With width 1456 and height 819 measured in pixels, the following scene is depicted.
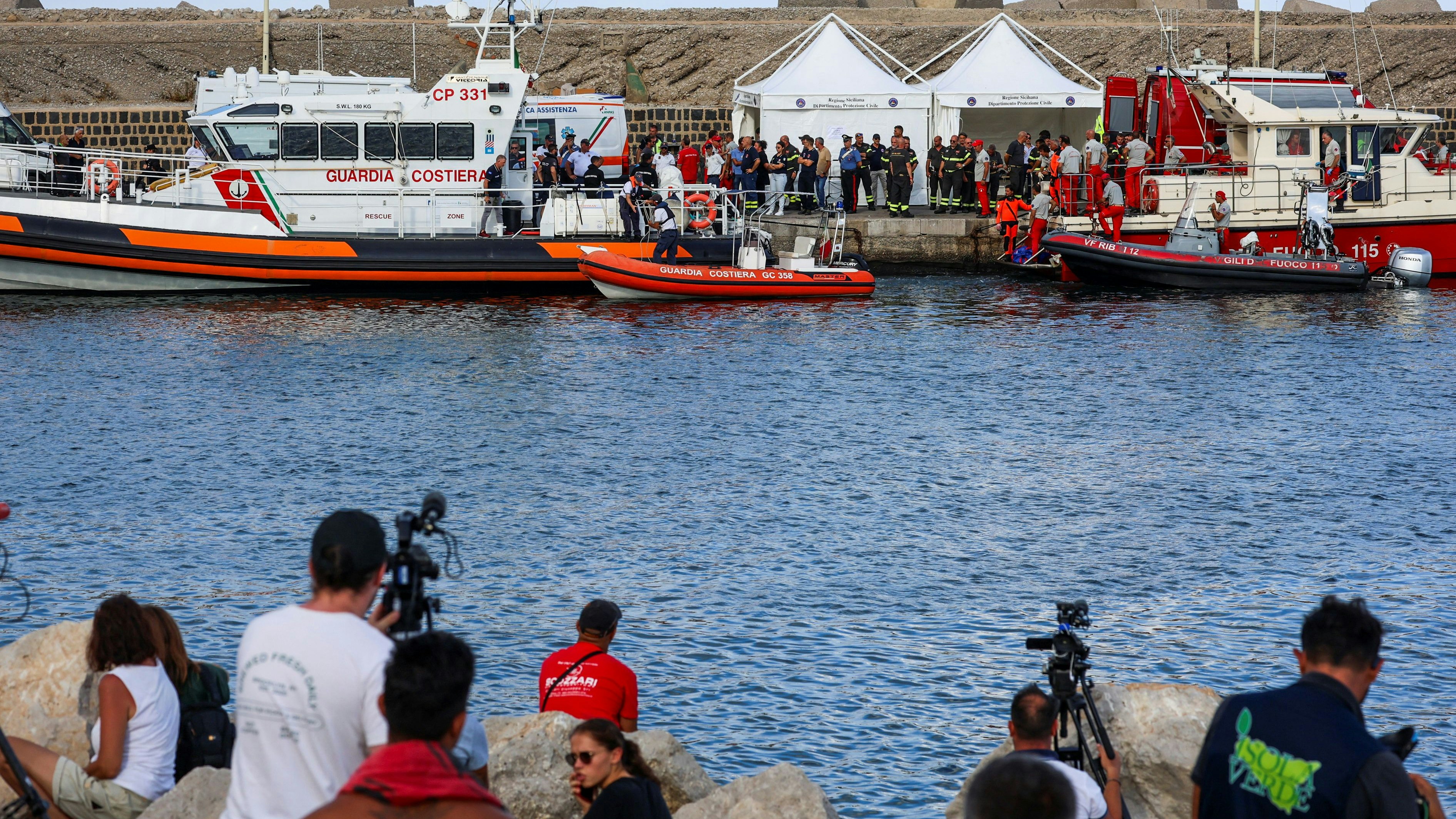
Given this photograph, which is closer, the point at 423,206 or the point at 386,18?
the point at 423,206

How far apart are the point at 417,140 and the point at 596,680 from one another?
51.5ft

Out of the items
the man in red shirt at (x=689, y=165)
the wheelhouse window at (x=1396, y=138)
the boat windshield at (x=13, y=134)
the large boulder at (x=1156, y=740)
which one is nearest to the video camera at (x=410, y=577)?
the large boulder at (x=1156, y=740)

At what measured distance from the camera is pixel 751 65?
3712cm

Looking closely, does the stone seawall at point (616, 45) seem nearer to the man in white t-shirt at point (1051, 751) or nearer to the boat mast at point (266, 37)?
the boat mast at point (266, 37)

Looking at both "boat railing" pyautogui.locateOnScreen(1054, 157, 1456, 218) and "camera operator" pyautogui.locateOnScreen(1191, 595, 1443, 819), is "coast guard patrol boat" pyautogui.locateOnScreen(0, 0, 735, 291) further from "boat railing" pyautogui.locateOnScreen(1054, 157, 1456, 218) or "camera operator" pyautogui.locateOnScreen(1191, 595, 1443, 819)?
"camera operator" pyautogui.locateOnScreen(1191, 595, 1443, 819)

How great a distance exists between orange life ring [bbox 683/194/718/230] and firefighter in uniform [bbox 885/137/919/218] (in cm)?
340

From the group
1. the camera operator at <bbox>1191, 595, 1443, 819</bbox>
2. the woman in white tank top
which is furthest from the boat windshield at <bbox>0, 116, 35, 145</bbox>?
the camera operator at <bbox>1191, 595, 1443, 819</bbox>

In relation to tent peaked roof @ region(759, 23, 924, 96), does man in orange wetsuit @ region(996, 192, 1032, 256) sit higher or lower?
lower

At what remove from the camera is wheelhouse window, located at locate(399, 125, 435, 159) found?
2020 cm

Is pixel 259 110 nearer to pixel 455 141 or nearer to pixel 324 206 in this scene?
pixel 324 206

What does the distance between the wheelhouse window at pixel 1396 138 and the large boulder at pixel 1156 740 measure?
19.5 m

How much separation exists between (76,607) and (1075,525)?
6.31m

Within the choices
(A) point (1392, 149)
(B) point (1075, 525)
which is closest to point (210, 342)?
(B) point (1075, 525)

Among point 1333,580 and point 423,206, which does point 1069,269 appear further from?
point 1333,580
